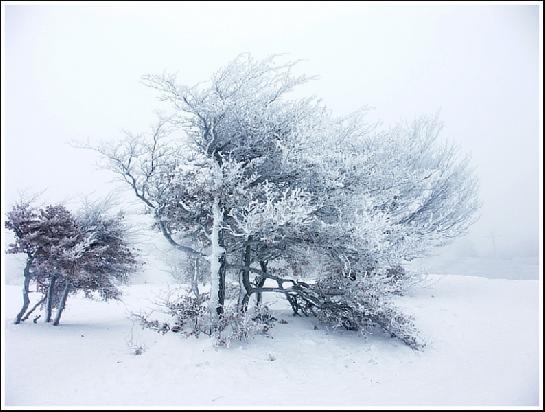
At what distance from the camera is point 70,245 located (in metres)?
10.4

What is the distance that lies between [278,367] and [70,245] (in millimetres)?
6693

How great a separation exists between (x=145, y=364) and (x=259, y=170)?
523 cm

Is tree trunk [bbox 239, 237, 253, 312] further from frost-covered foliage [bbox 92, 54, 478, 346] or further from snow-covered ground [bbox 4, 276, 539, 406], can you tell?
snow-covered ground [bbox 4, 276, 539, 406]

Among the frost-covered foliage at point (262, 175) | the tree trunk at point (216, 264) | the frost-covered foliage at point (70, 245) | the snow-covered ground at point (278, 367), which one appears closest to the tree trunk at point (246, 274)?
the frost-covered foliage at point (262, 175)

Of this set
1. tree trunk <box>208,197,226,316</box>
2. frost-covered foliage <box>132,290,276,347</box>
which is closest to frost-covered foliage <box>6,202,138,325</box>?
frost-covered foliage <box>132,290,276,347</box>

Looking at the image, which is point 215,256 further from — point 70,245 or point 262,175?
point 70,245

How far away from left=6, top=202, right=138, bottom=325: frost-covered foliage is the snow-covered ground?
146 cm

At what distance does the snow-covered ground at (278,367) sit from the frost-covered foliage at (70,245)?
146 cm

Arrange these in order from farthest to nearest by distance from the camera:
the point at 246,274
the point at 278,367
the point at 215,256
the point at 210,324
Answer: the point at 246,274 → the point at 215,256 → the point at 210,324 → the point at 278,367

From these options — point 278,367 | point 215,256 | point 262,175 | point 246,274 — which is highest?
point 262,175

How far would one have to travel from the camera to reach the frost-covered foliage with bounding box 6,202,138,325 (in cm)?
1009

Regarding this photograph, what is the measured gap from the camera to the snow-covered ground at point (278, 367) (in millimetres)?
6500

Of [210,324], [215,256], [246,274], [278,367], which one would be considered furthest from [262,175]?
[278,367]

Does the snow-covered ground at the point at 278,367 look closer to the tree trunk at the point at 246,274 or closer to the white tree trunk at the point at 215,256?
the white tree trunk at the point at 215,256
